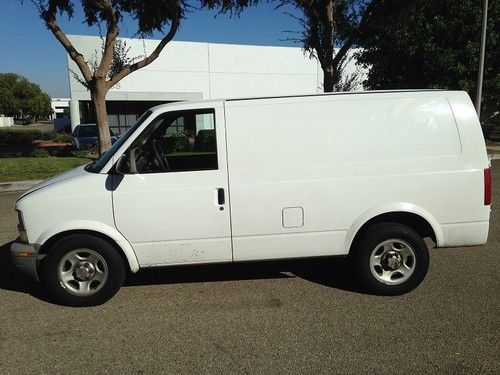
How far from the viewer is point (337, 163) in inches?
167

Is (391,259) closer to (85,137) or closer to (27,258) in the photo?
(27,258)

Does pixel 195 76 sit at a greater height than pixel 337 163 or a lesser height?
greater

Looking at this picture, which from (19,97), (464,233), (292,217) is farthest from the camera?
(19,97)

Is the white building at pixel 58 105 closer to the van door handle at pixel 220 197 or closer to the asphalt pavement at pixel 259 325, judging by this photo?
the asphalt pavement at pixel 259 325

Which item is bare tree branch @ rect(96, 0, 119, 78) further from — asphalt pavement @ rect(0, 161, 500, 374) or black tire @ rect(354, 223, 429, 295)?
black tire @ rect(354, 223, 429, 295)

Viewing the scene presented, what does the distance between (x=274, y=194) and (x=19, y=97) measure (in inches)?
3797

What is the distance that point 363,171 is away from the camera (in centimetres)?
425

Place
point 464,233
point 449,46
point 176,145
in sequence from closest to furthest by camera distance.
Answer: point 464,233
point 176,145
point 449,46

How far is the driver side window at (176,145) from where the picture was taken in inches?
168

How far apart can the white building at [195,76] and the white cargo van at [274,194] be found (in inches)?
1031

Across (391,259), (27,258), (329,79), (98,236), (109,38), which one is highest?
(109,38)

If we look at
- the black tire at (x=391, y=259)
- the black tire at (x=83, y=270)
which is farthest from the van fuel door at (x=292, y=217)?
the black tire at (x=83, y=270)

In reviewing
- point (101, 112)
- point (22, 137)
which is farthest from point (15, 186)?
point (22, 137)

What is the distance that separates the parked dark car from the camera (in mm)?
20922
